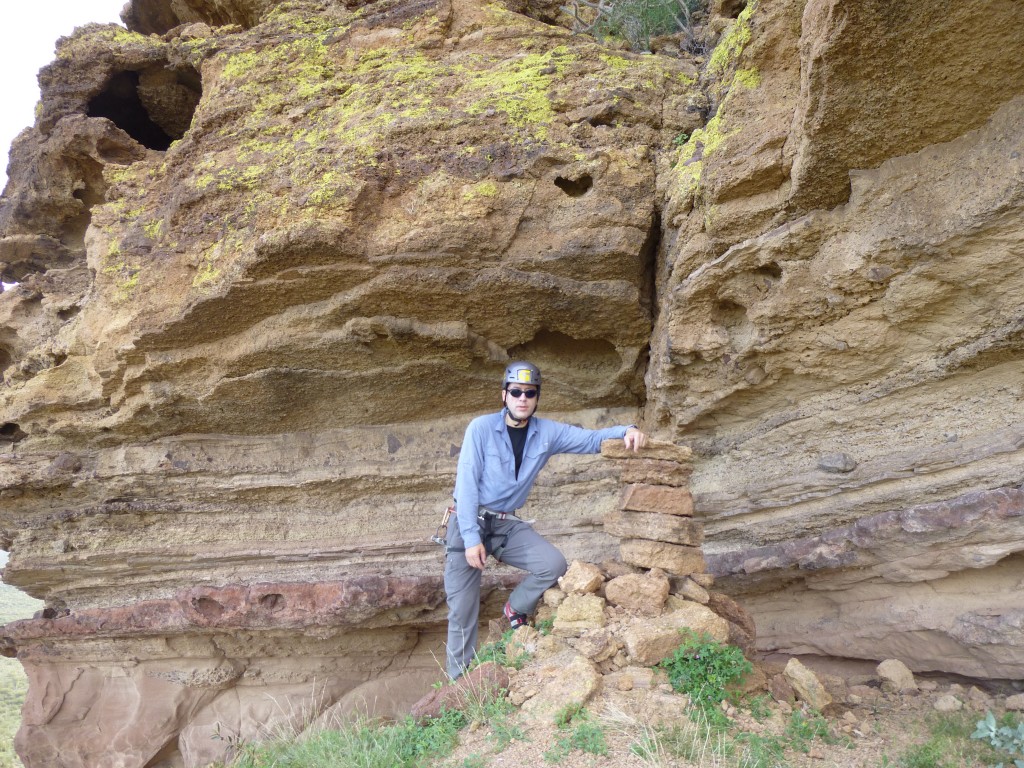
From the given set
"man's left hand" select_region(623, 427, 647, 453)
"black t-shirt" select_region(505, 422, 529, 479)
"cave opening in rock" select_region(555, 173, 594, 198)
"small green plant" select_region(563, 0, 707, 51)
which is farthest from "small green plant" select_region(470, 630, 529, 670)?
"small green plant" select_region(563, 0, 707, 51)

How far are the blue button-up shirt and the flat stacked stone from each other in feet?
0.78

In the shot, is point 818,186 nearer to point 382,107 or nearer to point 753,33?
point 753,33

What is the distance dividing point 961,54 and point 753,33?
4.91 feet

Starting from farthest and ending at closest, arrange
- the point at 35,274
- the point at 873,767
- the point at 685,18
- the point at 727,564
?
the point at 35,274 < the point at 685,18 < the point at 727,564 < the point at 873,767

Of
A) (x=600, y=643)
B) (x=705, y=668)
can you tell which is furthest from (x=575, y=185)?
(x=705, y=668)

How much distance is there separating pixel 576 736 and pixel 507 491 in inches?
65.9

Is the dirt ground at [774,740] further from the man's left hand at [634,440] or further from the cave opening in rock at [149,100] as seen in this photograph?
the cave opening in rock at [149,100]

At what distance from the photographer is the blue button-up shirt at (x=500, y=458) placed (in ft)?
14.1

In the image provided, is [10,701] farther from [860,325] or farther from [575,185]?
[860,325]

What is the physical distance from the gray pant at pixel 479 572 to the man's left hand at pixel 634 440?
0.87 m

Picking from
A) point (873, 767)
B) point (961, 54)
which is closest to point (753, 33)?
point (961, 54)

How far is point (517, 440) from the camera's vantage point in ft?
14.8

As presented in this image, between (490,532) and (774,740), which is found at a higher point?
(490,532)

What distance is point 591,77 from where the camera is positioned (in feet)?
19.0
